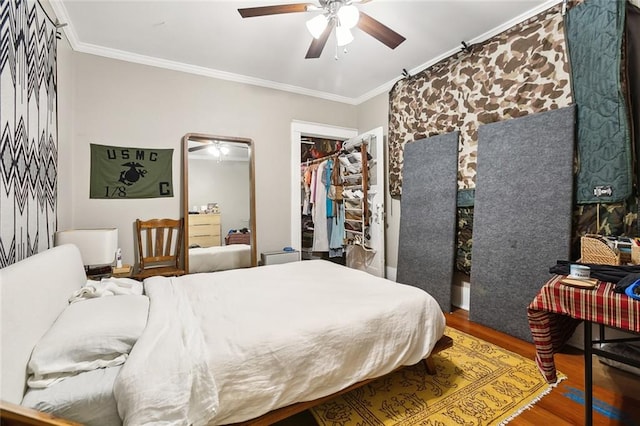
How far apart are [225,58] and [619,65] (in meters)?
3.23

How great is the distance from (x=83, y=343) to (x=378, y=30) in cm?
246

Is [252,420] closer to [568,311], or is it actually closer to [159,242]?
[568,311]

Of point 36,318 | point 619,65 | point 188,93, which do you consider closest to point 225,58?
point 188,93

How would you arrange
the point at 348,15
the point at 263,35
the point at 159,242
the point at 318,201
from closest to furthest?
the point at 348,15 → the point at 263,35 → the point at 159,242 → the point at 318,201

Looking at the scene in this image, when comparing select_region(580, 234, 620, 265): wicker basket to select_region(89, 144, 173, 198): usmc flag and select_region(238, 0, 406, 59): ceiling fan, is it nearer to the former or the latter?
select_region(238, 0, 406, 59): ceiling fan

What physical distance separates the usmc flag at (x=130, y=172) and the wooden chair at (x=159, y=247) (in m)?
0.32

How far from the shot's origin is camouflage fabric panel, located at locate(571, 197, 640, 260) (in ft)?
5.99

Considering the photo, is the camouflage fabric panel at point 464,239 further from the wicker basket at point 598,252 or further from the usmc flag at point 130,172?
the usmc flag at point 130,172

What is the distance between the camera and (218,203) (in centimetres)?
329

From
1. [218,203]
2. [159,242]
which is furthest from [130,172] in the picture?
[218,203]

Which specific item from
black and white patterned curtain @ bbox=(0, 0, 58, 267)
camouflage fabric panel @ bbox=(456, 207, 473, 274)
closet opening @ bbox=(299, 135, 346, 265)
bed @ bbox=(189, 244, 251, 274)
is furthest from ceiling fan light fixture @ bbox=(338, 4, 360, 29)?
bed @ bbox=(189, 244, 251, 274)

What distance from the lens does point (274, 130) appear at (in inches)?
143

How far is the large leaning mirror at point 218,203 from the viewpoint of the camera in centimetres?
312

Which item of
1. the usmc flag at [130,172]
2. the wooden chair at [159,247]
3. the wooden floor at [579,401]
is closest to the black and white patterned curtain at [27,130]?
the usmc flag at [130,172]
